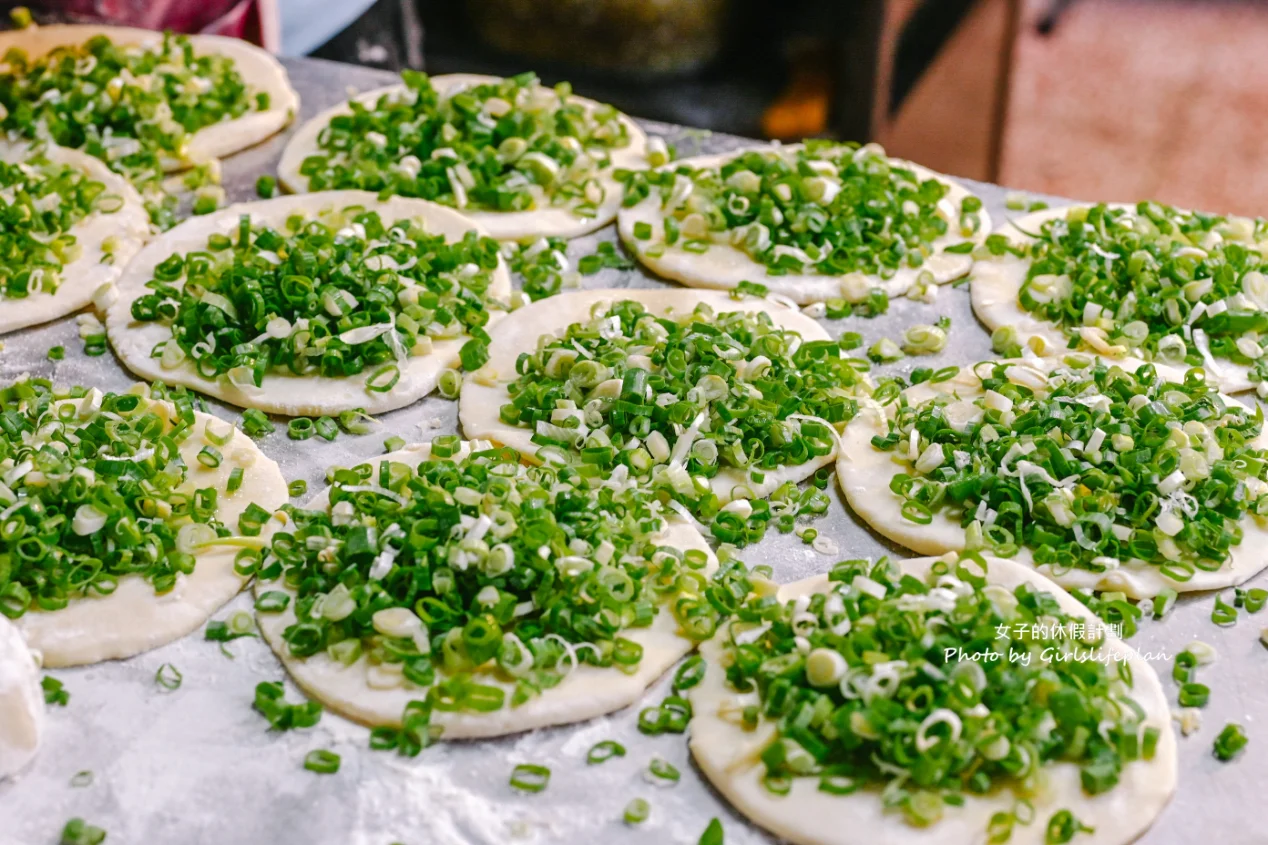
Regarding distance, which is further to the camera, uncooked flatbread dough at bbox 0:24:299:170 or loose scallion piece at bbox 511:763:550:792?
uncooked flatbread dough at bbox 0:24:299:170

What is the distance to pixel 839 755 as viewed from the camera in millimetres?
1808

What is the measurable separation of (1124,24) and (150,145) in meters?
6.16

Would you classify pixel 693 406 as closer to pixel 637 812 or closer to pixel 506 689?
pixel 506 689

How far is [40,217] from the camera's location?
2.93 metres

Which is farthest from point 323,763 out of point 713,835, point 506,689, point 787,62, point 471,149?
point 787,62

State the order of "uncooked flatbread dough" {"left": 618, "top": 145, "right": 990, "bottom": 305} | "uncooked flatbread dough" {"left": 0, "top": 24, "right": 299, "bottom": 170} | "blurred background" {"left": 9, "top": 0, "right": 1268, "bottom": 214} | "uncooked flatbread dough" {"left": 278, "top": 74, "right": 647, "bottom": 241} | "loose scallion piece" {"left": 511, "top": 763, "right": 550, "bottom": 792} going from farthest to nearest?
"blurred background" {"left": 9, "top": 0, "right": 1268, "bottom": 214} → "uncooked flatbread dough" {"left": 0, "top": 24, "right": 299, "bottom": 170} → "uncooked flatbread dough" {"left": 278, "top": 74, "right": 647, "bottom": 241} → "uncooked flatbread dough" {"left": 618, "top": 145, "right": 990, "bottom": 305} → "loose scallion piece" {"left": 511, "top": 763, "right": 550, "bottom": 792}

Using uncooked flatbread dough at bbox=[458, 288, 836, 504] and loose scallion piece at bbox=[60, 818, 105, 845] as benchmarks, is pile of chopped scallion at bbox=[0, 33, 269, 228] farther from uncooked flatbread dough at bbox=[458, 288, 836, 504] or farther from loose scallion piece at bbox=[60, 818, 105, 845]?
loose scallion piece at bbox=[60, 818, 105, 845]

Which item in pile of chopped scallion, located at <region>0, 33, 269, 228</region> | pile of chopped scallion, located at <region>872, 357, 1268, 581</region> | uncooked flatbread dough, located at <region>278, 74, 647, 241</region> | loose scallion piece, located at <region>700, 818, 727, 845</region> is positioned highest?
pile of chopped scallion, located at <region>0, 33, 269, 228</region>

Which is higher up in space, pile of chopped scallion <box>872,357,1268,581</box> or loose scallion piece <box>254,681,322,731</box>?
pile of chopped scallion <box>872,357,1268,581</box>

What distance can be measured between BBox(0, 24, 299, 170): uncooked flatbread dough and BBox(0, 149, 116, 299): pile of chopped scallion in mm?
299

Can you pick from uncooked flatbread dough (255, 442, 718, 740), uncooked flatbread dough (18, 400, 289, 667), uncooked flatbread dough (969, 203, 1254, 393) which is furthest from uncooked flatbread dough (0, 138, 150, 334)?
uncooked flatbread dough (969, 203, 1254, 393)

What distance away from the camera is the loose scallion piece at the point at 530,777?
6.01 feet

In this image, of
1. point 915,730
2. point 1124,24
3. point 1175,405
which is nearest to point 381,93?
point 1175,405

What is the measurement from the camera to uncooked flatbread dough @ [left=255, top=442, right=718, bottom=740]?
74.5 inches
